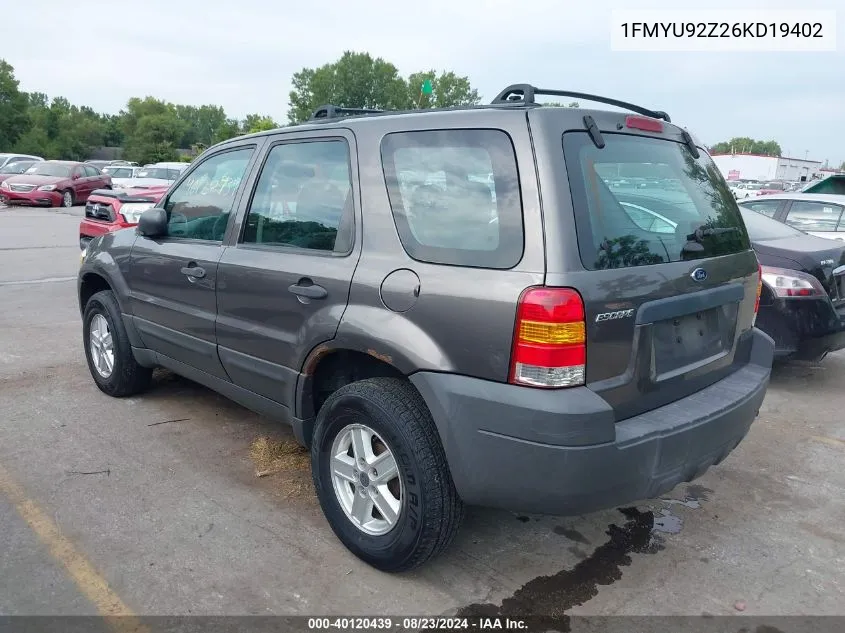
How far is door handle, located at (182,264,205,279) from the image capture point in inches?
149

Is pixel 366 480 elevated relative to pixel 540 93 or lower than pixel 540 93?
lower

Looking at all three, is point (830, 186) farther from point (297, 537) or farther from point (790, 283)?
point (297, 537)

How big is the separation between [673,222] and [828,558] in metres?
1.70

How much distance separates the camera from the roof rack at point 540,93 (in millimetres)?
2755

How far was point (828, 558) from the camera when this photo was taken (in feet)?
10.3

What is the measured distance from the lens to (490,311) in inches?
96.7

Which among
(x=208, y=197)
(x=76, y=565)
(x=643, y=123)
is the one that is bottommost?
(x=76, y=565)

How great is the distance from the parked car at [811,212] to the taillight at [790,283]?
2188 mm

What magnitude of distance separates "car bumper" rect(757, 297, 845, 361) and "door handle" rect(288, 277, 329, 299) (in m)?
3.83

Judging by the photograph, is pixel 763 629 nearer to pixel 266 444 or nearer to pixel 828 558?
pixel 828 558

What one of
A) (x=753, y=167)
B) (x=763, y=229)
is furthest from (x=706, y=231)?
(x=753, y=167)

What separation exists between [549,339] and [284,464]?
6.88 ft

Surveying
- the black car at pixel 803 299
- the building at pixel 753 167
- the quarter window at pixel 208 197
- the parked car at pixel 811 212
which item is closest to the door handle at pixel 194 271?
the quarter window at pixel 208 197

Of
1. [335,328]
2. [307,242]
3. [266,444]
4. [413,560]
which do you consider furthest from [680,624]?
[266,444]
